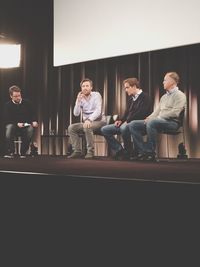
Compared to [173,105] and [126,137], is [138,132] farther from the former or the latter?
[173,105]

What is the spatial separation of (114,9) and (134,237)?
A: 3.43 meters

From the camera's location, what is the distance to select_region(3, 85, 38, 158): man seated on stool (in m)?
4.20

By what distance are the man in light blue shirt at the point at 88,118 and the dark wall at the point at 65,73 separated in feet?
3.39

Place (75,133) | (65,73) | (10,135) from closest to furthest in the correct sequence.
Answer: (75,133)
(10,135)
(65,73)

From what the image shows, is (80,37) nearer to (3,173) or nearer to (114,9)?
(114,9)

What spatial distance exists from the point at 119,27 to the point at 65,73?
1357 millimetres

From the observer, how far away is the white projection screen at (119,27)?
3754 millimetres

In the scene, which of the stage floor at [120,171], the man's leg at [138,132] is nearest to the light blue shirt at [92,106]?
the man's leg at [138,132]

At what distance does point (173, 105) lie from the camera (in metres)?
3.22

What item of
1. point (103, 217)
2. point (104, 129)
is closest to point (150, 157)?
point (104, 129)

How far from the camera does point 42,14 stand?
5.30 m

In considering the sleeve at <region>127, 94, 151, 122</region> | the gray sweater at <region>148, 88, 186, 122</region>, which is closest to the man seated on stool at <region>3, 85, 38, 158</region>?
the sleeve at <region>127, 94, 151, 122</region>

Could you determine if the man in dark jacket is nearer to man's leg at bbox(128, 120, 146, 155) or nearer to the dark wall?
man's leg at bbox(128, 120, 146, 155)

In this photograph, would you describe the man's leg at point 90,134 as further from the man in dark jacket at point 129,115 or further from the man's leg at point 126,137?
the man's leg at point 126,137
